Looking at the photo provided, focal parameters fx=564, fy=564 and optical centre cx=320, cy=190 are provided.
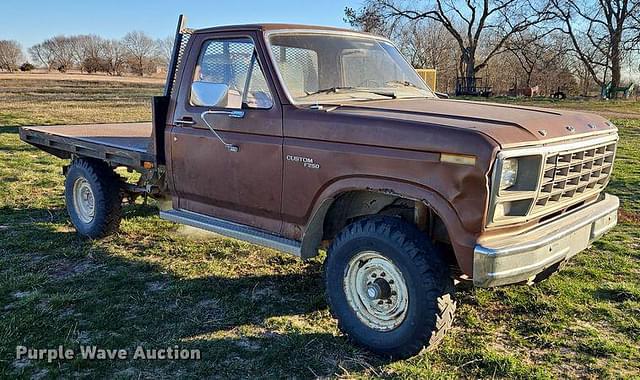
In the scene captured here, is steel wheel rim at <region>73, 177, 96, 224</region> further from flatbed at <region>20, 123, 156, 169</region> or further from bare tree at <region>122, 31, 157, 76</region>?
bare tree at <region>122, 31, 157, 76</region>

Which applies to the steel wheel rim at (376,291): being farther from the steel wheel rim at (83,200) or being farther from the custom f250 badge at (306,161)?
the steel wheel rim at (83,200)

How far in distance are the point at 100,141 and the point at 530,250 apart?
4416 mm

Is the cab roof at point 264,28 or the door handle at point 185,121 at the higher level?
the cab roof at point 264,28

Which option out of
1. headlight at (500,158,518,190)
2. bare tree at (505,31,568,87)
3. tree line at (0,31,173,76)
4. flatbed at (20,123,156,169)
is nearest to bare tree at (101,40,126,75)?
tree line at (0,31,173,76)

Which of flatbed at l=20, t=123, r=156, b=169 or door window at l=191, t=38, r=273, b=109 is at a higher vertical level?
door window at l=191, t=38, r=273, b=109

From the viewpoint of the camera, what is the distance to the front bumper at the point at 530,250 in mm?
3012

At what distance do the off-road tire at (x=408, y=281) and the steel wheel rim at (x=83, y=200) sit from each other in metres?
3.54

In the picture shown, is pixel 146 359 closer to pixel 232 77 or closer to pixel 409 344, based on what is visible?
pixel 409 344

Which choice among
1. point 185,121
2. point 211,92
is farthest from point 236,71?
point 185,121

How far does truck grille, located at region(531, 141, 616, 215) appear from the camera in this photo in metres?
3.31

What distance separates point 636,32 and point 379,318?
125 feet

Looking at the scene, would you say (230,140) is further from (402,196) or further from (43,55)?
(43,55)

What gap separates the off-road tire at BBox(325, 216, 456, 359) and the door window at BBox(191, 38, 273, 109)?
47.5 inches

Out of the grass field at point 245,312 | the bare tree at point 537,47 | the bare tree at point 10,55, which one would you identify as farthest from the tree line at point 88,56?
the grass field at point 245,312
